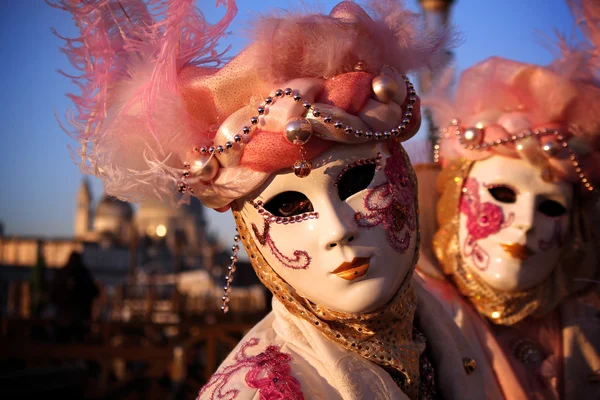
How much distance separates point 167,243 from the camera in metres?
44.1

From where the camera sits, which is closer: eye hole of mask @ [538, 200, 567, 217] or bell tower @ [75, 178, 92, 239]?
eye hole of mask @ [538, 200, 567, 217]

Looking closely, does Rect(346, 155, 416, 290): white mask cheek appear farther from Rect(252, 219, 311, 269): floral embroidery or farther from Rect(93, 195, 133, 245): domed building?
Rect(93, 195, 133, 245): domed building

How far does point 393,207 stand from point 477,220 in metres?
0.98

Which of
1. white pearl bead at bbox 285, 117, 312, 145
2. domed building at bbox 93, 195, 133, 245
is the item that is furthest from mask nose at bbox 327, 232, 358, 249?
domed building at bbox 93, 195, 133, 245

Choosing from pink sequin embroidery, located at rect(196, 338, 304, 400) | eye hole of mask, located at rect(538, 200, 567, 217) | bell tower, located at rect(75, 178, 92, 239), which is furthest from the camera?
bell tower, located at rect(75, 178, 92, 239)

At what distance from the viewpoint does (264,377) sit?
1754mm

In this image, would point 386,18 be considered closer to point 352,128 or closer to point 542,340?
point 352,128

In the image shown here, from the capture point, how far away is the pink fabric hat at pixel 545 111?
267 centimetres

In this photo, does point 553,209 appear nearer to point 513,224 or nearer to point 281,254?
point 513,224

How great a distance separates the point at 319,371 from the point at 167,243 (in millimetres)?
43275

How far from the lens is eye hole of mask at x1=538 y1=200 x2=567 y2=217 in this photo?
274cm

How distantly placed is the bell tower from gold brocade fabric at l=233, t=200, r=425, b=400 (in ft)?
215

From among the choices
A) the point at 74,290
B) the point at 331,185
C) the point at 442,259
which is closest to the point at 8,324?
the point at 74,290

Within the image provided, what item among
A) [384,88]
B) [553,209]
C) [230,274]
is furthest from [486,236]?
[230,274]
